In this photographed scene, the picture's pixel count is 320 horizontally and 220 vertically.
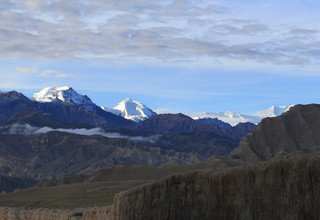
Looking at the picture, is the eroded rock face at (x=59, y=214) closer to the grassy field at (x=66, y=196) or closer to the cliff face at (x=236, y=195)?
the cliff face at (x=236, y=195)

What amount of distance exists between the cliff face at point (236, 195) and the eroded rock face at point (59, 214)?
5431mm

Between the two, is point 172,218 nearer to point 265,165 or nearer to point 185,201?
point 185,201

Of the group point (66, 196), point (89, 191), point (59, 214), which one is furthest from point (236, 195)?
point (89, 191)

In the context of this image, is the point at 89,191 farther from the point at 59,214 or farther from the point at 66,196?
the point at 59,214

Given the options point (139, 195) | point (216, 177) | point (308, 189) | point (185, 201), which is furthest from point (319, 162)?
point (139, 195)

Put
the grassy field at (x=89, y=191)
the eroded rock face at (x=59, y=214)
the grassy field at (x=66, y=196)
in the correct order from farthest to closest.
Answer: the grassy field at (x=66, y=196) < the grassy field at (x=89, y=191) < the eroded rock face at (x=59, y=214)

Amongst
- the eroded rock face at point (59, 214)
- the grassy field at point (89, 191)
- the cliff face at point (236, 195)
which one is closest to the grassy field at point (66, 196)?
the grassy field at point (89, 191)

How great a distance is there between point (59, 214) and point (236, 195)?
2335 cm

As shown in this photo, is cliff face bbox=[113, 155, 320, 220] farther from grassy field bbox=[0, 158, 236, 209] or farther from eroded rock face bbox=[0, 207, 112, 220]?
grassy field bbox=[0, 158, 236, 209]

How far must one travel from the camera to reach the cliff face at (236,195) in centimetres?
2881

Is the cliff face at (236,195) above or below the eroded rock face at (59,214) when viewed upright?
above

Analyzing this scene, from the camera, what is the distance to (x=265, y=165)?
31.2 metres

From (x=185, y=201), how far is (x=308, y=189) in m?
8.87

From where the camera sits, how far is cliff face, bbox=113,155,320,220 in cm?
2881
